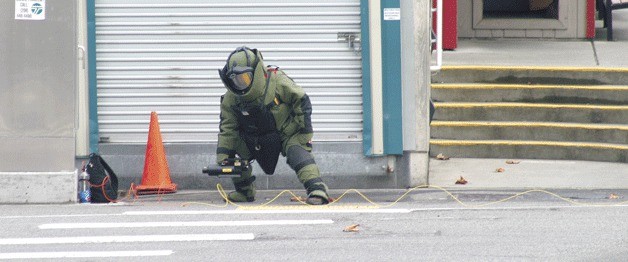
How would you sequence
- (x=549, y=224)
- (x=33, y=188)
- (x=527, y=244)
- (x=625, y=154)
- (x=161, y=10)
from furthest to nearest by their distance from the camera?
1. (x=625, y=154)
2. (x=161, y=10)
3. (x=33, y=188)
4. (x=549, y=224)
5. (x=527, y=244)

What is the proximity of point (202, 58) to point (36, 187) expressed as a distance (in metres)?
Answer: 2.08

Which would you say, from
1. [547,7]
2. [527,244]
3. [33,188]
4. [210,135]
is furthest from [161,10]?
[547,7]

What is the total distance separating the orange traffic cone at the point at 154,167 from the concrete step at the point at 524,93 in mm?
3746

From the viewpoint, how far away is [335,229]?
10.1 metres

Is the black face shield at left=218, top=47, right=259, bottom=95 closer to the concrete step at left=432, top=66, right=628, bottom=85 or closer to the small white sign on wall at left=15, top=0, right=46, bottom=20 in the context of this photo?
the small white sign on wall at left=15, top=0, right=46, bottom=20

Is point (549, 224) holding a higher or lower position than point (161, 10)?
lower

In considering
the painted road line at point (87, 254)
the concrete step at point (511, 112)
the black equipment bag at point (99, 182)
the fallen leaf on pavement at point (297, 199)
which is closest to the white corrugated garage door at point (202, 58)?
the black equipment bag at point (99, 182)

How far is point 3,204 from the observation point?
1176cm

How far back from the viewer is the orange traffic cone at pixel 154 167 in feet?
41.3

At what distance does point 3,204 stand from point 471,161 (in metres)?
5.04

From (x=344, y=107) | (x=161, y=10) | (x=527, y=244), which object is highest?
(x=161, y=10)

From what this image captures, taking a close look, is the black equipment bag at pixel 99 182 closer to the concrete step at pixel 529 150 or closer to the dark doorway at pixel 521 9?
the concrete step at pixel 529 150

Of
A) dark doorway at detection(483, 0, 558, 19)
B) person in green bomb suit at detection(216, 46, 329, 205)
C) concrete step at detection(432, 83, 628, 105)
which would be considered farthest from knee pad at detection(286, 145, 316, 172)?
dark doorway at detection(483, 0, 558, 19)

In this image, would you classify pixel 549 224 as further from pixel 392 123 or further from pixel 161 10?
pixel 161 10
